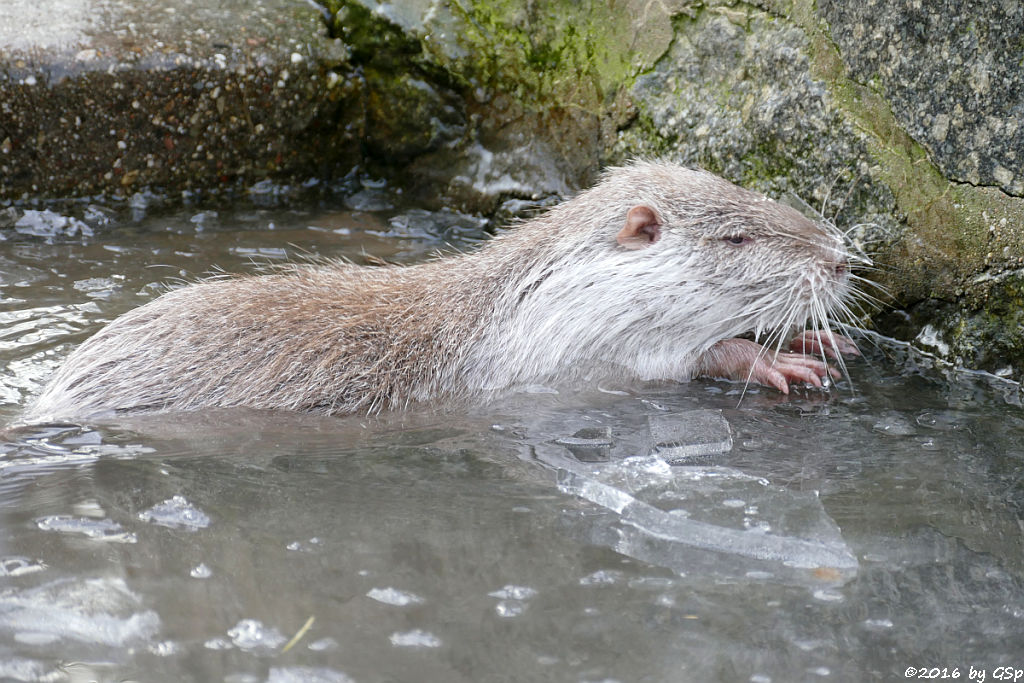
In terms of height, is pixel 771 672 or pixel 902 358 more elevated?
pixel 902 358

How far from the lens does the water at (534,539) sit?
2650mm

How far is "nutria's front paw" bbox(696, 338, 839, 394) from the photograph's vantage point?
4652 millimetres

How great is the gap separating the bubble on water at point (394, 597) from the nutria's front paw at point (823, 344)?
262 centimetres

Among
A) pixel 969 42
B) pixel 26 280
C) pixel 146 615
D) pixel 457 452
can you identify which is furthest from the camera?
pixel 26 280

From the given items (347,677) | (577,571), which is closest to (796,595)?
(577,571)

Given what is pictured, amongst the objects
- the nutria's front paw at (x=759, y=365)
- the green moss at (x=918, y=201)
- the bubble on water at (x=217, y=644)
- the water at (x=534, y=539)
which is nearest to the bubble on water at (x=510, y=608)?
the water at (x=534, y=539)

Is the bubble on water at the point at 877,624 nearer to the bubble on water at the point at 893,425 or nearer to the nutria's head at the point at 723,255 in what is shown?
the bubble on water at the point at 893,425

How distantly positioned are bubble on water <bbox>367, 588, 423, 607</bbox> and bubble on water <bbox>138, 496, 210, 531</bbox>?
2.29 ft

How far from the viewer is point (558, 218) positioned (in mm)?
4926

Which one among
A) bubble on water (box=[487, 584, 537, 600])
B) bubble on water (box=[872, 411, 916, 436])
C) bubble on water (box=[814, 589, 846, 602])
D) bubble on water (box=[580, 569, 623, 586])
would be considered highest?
bubble on water (box=[872, 411, 916, 436])

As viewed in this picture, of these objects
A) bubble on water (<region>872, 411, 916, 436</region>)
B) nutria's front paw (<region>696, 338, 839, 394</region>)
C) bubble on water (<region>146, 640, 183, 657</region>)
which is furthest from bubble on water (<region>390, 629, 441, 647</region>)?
nutria's front paw (<region>696, 338, 839, 394</region>)

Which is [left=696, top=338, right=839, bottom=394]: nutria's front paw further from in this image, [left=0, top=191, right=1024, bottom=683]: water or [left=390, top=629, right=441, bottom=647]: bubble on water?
[left=390, top=629, right=441, bottom=647]: bubble on water

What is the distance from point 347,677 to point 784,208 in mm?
3074

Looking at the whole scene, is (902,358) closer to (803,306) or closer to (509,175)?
(803,306)
